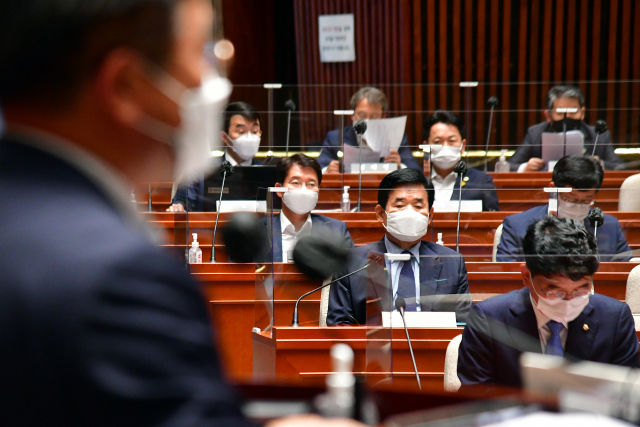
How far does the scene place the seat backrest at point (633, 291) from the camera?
2.18m

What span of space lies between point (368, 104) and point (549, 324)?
427 cm

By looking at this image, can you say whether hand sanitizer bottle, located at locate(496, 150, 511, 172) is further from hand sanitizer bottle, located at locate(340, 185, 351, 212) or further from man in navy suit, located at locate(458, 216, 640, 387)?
man in navy suit, located at locate(458, 216, 640, 387)

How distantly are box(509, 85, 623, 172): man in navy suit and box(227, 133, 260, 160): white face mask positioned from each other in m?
2.12

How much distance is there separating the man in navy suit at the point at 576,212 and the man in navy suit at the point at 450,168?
0.42 metres

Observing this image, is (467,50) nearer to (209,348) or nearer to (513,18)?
(513,18)

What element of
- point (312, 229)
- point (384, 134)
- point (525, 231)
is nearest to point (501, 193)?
point (525, 231)

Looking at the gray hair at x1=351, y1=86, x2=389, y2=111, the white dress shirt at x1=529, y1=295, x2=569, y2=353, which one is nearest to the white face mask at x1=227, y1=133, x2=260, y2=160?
the gray hair at x1=351, y1=86, x2=389, y2=111

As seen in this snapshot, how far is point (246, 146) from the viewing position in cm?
539

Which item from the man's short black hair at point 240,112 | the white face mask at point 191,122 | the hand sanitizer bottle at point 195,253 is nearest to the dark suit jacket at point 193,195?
the hand sanitizer bottle at point 195,253

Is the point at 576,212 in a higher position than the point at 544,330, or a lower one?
higher

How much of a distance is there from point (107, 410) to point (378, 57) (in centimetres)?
850

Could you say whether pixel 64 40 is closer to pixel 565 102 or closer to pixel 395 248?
pixel 395 248

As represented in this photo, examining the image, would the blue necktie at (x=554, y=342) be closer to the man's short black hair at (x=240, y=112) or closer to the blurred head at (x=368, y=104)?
the man's short black hair at (x=240, y=112)

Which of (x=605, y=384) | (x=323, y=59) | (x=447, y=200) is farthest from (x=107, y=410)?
(x=323, y=59)
